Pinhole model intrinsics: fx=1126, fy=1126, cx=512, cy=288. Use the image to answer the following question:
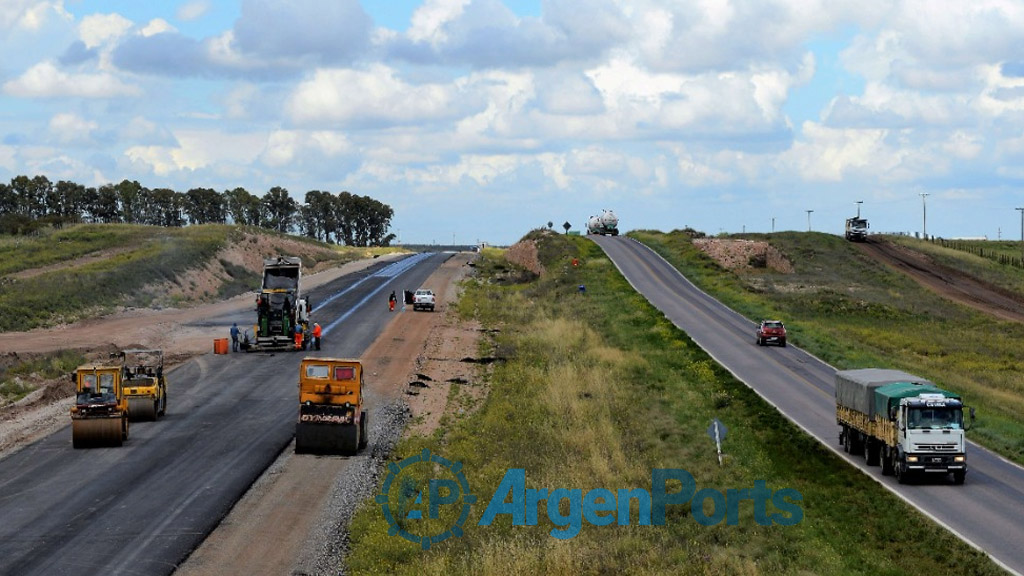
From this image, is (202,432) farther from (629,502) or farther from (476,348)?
(476,348)

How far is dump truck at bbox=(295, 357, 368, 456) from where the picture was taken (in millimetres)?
38656

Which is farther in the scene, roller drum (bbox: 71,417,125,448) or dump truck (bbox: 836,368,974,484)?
roller drum (bbox: 71,417,125,448)

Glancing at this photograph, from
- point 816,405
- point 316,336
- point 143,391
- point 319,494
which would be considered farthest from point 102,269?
point 319,494

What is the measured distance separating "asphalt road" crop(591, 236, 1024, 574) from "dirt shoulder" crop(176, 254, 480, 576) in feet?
51.4

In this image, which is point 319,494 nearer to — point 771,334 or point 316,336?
point 316,336

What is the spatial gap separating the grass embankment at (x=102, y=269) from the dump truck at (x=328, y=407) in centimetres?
4512

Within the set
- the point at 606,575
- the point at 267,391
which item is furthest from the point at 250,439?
the point at 606,575

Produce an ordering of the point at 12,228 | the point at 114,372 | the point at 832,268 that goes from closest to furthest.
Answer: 1. the point at 114,372
2. the point at 832,268
3. the point at 12,228

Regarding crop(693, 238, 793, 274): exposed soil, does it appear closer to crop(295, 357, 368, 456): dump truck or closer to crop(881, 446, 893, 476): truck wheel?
crop(881, 446, 893, 476): truck wheel

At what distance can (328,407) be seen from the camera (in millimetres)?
38938

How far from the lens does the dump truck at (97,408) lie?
128 feet

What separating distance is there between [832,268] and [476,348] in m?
64.2

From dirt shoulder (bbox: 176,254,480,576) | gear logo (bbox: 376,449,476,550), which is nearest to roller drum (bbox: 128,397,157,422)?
dirt shoulder (bbox: 176,254,480,576)

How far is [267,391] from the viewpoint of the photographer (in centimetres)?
5269
